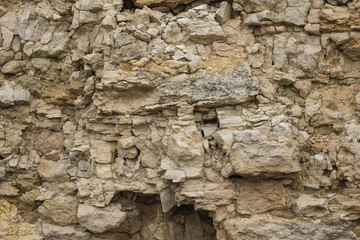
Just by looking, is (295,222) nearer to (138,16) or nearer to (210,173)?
(210,173)

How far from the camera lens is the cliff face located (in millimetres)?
5699

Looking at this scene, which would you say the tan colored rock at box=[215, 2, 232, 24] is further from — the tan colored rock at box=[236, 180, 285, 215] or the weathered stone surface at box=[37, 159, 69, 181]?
the weathered stone surface at box=[37, 159, 69, 181]

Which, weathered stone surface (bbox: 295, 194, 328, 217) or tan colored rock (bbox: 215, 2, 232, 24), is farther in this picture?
tan colored rock (bbox: 215, 2, 232, 24)

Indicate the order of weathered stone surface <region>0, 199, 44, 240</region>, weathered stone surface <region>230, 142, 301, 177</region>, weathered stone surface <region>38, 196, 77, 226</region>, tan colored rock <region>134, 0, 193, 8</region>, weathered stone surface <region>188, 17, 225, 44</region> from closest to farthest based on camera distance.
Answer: weathered stone surface <region>230, 142, 301, 177</region> < weathered stone surface <region>188, 17, 225, 44</region> < tan colored rock <region>134, 0, 193, 8</region> < weathered stone surface <region>38, 196, 77, 226</region> < weathered stone surface <region>0, 199, 44, 240</region>

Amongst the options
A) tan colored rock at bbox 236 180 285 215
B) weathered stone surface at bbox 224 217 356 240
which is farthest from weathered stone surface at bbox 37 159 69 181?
tan colored rock at bbox 236 180 285 215

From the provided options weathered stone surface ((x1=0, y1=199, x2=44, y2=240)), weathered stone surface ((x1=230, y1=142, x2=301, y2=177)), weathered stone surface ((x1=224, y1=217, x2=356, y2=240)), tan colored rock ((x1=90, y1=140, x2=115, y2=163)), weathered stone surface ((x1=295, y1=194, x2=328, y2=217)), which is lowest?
weathered stone surface ((x1=0, y1=199, x2=44, y2=240))

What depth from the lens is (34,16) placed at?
7.50m

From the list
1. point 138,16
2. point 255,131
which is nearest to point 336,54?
point 255,131

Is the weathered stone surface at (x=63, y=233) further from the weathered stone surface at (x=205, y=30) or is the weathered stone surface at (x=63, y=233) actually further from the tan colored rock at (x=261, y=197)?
the weathered stone surface at (x=205, y=30)

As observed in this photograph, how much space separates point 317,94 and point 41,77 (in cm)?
586

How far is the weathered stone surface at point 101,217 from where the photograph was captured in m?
6.40

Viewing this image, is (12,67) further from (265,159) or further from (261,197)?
(261,197)

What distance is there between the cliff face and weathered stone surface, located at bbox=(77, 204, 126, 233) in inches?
1.1

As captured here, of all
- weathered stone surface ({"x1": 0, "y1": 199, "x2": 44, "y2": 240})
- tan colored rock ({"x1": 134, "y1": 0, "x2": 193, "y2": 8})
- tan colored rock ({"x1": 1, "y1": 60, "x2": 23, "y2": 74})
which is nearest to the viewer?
tan colored rock ({"x1": 134, "y1": 0, "x2": 193, "y2": 8})
